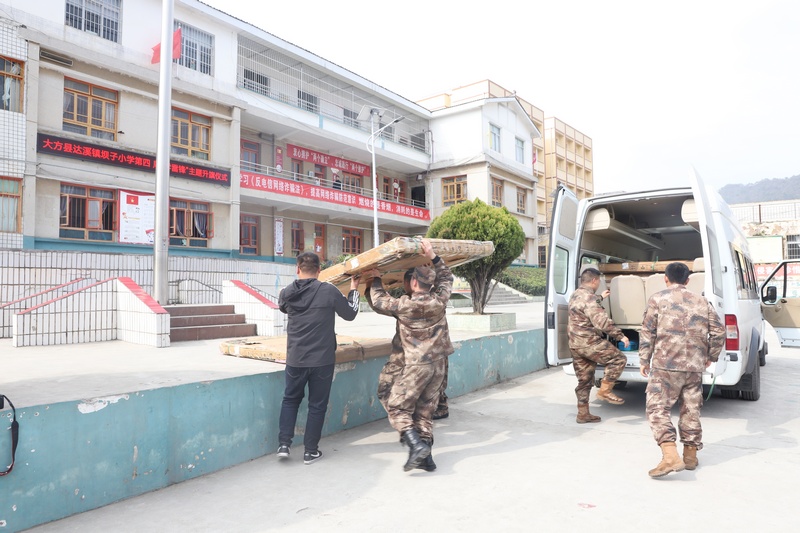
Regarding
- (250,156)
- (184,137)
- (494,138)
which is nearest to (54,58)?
(184,137)

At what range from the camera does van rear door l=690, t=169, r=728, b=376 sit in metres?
4.64

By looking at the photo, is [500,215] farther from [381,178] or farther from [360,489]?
[381,178]

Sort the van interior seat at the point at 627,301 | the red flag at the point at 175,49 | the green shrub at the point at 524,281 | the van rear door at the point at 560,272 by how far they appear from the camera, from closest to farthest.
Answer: the van rear door at the point at 560,272 < the van interior seat at the point at 627,301 < the red flag at the point at 175,49 < the green shrub at the point at 524,281

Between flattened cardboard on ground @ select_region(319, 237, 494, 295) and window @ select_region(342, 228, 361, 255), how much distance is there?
21.2 meters

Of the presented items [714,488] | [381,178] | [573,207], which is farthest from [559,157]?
[714,488]

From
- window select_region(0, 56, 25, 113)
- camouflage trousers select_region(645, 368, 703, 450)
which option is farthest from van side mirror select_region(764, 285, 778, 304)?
window select_region(0, 56, 25, 113)

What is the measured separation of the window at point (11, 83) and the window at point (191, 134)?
438 cm

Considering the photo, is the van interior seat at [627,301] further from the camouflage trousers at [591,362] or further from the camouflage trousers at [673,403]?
the camouflage trousers at [673,403]

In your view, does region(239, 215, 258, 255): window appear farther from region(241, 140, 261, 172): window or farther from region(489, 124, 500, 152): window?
region(489, 124, 500, 152): window

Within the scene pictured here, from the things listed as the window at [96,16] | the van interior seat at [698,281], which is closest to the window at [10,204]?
the window at [96,16]

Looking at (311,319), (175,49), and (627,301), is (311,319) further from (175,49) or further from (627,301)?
(175,49)

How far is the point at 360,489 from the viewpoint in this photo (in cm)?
334

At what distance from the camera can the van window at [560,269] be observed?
5.71 metres

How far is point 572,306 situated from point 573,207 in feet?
4.55
